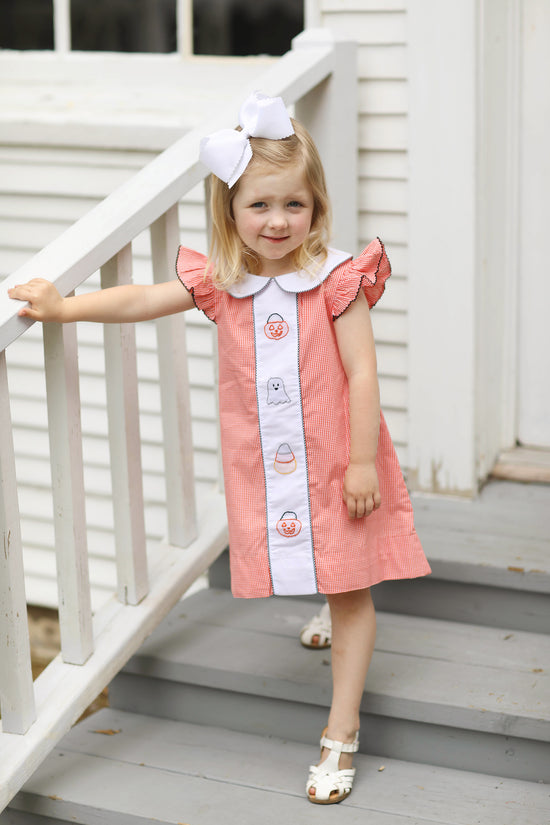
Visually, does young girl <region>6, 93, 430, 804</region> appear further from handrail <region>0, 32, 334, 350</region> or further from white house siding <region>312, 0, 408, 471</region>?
white house siding <region>312, 0, 408, 471</region>

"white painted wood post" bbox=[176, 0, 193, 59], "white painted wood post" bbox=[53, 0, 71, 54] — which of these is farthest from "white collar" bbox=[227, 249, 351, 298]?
"white painted wood post" bbox=[53, 0, 71, 54]

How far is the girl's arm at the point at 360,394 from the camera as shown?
1.88m

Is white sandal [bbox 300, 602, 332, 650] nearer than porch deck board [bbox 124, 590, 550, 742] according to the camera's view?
No

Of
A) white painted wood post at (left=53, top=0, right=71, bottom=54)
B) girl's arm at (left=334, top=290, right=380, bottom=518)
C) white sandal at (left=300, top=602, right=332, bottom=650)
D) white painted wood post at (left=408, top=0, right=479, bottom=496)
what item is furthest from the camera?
white painted wood post at (left=53, top=0, right=71, bottom=54)

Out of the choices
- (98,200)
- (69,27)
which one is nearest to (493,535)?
(98,200)

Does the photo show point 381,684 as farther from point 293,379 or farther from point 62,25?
point 62,25

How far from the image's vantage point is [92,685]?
6.91ft

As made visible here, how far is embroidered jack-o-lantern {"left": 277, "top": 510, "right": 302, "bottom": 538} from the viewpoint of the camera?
1.96m

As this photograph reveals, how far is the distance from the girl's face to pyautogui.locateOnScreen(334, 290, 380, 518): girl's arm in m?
0.17

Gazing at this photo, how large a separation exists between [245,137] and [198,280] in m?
0.28

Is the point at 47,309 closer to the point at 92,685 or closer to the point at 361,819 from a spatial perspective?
the point at 92,685

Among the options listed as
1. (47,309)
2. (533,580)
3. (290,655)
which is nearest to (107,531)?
(290,655)

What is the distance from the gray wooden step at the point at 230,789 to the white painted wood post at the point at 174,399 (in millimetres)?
479

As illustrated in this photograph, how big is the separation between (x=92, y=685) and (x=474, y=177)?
154 cm
